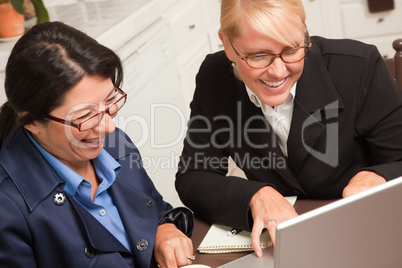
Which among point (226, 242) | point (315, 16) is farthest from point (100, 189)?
point (315, 16)

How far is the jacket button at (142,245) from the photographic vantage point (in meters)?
1.33

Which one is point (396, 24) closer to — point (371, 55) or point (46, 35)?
point (371, 55)

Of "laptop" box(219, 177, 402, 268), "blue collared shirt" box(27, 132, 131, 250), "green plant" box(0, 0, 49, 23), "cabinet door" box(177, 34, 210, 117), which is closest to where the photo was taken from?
"laptop" box(219, 177, 402, 268)

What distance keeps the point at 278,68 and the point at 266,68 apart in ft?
0.10

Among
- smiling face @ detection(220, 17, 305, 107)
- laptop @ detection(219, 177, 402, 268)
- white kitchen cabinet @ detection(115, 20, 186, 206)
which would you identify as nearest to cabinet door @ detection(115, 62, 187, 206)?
white kitchen cabinet @ detection(115, 20, 186, 206)

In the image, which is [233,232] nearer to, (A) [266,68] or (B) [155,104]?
(A) [266,68]

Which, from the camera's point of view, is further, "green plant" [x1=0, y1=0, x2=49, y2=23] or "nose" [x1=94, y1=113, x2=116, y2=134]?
"green plant" [x1=0, y1=0, x2=49, y2=23]

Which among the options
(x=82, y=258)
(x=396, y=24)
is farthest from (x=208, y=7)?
Result: (x=82, y=258)

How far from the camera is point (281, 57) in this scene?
4.39 ft

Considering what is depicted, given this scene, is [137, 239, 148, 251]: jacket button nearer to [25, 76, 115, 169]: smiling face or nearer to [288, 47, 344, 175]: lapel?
[25, 76, 115, 169]: smiling face

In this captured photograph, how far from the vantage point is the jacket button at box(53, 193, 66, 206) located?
126cm

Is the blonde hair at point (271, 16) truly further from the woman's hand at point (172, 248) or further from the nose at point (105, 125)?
the woman's hand at point (172, 248)

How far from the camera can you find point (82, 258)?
127cm

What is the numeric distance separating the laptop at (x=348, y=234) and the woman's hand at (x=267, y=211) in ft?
0.89
